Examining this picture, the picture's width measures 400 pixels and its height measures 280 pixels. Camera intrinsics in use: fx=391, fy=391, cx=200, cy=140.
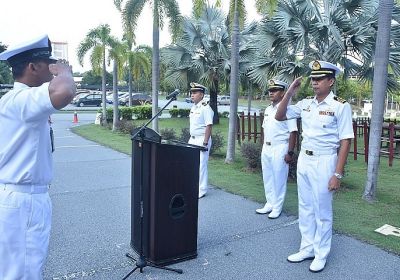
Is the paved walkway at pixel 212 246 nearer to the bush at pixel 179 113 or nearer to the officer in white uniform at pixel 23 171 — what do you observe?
the officer in white uniform at pixel 23 171

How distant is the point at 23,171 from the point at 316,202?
8.55 ft

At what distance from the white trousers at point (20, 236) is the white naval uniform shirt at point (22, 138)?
0.11 metres

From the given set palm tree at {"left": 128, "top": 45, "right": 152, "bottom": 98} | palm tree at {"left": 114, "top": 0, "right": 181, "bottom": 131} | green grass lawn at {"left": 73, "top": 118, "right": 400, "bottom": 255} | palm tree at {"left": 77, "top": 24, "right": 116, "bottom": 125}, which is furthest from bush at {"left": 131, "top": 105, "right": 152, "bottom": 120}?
green grass lawn at {"left": 73, "top": 118, "right": 400, "bottom": 255}

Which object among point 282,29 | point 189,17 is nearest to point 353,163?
point 282,29

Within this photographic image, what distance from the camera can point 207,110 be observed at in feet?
19.9

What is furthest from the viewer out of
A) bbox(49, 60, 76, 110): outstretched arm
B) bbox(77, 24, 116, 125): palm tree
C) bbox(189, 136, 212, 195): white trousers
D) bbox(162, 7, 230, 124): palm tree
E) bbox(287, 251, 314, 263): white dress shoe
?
bbox(77, 24, 116, 125): palm tree

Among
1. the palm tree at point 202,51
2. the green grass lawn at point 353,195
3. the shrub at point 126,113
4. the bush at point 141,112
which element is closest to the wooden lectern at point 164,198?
the green grass lawn at point 353,195

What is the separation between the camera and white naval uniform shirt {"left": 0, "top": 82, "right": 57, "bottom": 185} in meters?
2.00

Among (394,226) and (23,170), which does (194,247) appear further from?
(394,226)

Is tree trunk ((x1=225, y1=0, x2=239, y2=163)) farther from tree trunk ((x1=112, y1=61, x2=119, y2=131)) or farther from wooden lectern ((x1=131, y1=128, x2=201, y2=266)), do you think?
tree trunk ((x1=112, y1=61, x2=119, y2=131))

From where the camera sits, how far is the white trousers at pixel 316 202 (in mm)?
3609

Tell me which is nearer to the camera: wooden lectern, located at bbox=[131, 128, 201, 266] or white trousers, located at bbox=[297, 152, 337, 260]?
wooden lectern, located at bbox=[131, 128, 201, 266]

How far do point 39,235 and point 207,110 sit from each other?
13.5 feet

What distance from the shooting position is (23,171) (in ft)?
7.07
